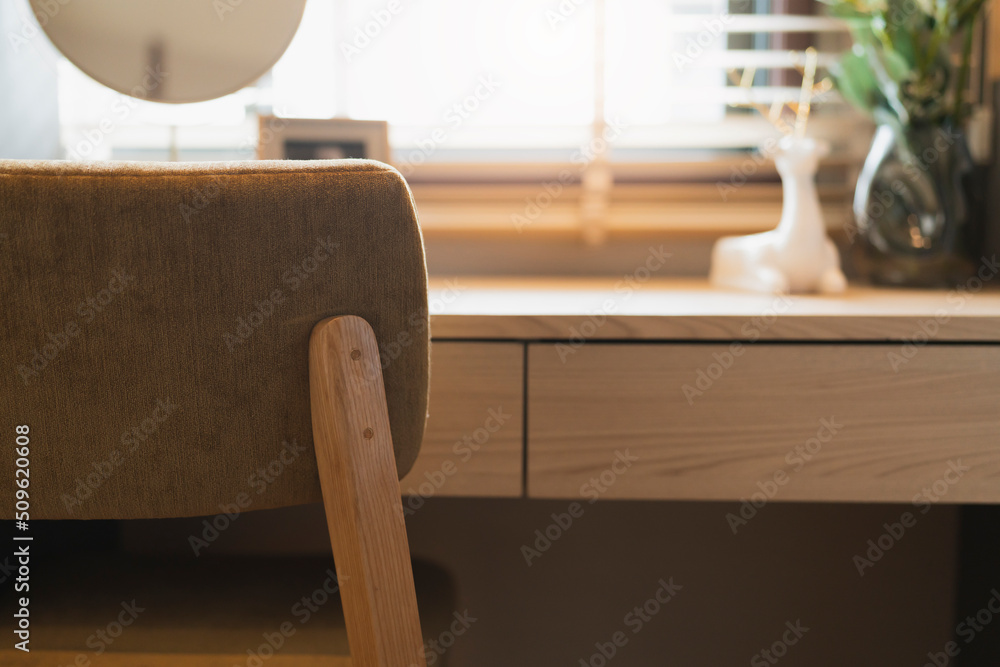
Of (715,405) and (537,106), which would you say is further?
(537,106)

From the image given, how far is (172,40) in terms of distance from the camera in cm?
93

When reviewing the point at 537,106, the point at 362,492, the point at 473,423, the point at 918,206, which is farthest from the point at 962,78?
the point at 362,492

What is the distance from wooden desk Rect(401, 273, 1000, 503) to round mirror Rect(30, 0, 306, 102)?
18.9 inches

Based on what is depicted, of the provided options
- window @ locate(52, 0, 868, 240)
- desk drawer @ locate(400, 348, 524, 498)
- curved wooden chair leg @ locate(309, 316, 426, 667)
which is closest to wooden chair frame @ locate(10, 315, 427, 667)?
curved wooden chair leg @ locate(309, 316, 426, 667)

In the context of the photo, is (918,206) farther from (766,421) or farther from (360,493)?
(360,493)

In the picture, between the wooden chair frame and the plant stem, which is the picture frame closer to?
the wooden chair frame

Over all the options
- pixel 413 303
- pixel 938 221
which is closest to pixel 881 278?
pixel 938 221

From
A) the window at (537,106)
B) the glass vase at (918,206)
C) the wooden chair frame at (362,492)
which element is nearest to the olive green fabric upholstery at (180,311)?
the wooden chair frame at (362,492)

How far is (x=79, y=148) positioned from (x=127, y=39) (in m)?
0.42

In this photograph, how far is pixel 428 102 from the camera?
4.23ft

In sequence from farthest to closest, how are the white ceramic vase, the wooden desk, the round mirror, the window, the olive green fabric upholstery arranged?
the window < the white ceramic vase < the round mirror < the wooden desk < the olive green fabric upholstery

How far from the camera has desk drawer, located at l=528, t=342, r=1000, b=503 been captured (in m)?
0.78

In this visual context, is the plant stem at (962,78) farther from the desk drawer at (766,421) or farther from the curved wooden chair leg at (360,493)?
the curved wooden chair leg at (360,493)

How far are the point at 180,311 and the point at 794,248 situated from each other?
0.87m
